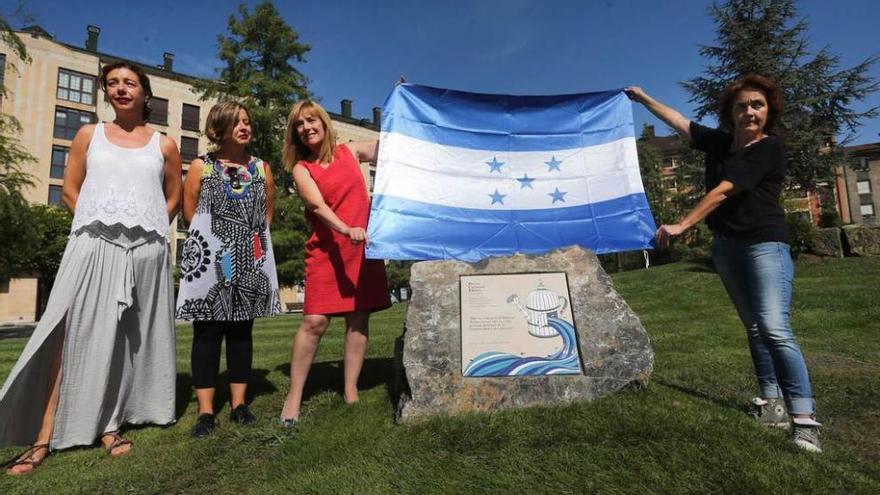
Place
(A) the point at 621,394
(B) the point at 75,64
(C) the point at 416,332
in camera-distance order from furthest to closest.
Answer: (B) the point at 75,64, (C) the point at 416,332, (A) the point at 621,394

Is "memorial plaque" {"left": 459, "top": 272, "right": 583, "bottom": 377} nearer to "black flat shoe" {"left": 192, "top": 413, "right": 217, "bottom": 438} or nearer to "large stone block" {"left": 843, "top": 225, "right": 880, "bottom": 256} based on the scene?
"black flat shoe" {"left": 192, "top": 413, "right": 217, "bottom": 438}

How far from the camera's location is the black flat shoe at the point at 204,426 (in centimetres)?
352

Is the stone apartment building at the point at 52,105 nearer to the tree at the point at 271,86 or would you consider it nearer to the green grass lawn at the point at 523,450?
the tree at the point at 271,86

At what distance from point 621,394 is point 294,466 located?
230cm

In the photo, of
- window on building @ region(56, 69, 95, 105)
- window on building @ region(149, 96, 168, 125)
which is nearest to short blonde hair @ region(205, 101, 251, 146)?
window on building @ region(149, 96, 168, 125)

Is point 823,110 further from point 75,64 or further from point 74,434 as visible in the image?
point 75,64

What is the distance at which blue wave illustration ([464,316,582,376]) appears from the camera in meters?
3.60

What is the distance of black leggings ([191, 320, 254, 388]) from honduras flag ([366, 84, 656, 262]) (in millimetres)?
1407

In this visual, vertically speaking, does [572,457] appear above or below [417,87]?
below

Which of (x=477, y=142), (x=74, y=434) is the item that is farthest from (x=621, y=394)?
(x=74, y=434)

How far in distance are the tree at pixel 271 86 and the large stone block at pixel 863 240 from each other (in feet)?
75.9

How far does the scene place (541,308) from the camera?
386cm

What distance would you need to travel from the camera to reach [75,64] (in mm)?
39125

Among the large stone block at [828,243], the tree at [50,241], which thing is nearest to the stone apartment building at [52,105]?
the tree at [50,241]
